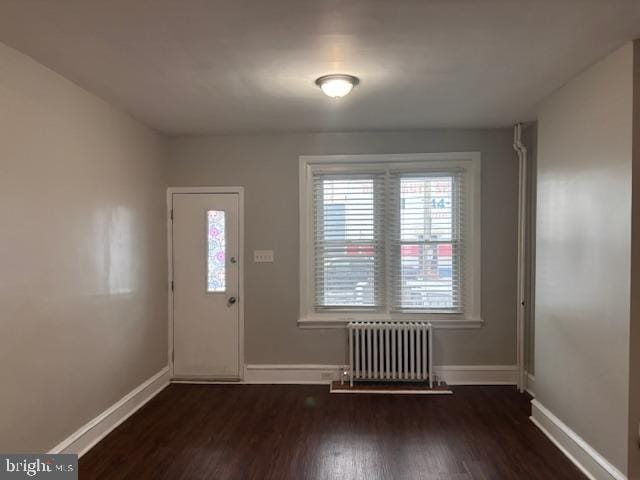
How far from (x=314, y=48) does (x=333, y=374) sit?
313 centimetres

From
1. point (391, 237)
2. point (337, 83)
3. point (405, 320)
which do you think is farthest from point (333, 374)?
point (337, 83)

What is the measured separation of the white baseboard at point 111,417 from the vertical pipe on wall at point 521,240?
3.63 meters

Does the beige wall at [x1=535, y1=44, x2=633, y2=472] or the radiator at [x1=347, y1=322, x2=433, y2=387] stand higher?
the beige wall at [x1=535, y1=44, x2=633, y2=472]

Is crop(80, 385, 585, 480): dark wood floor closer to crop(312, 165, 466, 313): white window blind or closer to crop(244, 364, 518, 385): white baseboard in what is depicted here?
crop(244, 364, 518, 385): white baseboard

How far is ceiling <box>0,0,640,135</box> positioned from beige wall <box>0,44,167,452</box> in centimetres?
28

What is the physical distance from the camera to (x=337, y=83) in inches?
105

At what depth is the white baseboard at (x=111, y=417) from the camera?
8.97ft

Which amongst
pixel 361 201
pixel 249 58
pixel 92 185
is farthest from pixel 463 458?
pixel 92 185

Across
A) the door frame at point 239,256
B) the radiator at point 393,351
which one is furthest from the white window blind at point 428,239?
the door frame at point 239,256

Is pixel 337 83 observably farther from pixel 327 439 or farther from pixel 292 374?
pixel 292 374

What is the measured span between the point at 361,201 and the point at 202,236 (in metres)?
1.74

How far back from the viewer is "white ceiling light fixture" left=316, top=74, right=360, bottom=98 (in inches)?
105

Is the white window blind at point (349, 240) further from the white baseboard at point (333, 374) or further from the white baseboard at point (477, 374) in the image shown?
the white baseboard at point (477, 374)

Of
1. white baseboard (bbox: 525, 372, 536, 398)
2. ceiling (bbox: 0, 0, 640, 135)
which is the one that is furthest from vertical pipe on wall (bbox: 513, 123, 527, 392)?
ceiling (bbox: 0, 0, 640, 135)
